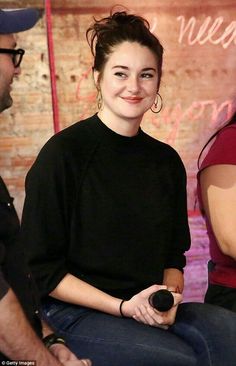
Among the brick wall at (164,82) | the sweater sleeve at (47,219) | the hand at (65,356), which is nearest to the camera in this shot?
the hand at (65,356)

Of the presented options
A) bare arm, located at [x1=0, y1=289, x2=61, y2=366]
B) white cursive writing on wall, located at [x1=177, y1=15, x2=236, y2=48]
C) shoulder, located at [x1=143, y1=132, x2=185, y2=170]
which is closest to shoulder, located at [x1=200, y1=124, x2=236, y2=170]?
shoulder, located at [x1=143, y1=132, x2=185, y2=170]

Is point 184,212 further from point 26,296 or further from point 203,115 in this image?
point 203,115

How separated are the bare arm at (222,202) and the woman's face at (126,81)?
265mm

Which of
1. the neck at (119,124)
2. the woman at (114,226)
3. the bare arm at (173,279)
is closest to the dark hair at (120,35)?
the woman at (114,226)

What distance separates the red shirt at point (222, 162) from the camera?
1562mm

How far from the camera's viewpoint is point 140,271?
1.54 metres

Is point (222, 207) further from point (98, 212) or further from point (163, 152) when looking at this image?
point (98, 212)

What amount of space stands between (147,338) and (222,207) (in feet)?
1.36

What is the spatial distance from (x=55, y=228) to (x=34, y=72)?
3.09 ft

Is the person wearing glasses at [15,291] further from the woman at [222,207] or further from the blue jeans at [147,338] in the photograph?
the woman at [222,207]

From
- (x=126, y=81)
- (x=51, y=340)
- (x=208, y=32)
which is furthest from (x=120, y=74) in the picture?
(x=208, y=32)

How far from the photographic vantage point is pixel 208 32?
2.34 metres

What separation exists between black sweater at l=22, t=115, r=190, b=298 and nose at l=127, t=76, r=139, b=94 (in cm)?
12

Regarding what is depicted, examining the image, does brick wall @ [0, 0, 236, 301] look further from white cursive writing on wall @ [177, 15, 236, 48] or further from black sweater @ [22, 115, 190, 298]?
black sweater @ [22, 115, 190, 298]
